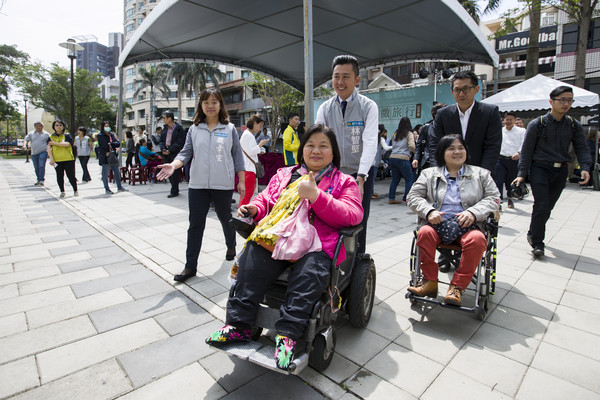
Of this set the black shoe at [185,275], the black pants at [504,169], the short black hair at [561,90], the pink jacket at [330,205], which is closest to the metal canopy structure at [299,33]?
the black pants at [504,169]

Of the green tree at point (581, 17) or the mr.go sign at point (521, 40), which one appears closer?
the green tree at point (581, 17)

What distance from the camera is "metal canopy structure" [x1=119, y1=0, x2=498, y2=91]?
25.0 ft

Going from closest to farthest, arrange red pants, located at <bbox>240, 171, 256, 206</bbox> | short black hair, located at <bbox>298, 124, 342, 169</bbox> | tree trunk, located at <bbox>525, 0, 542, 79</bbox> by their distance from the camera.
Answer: short black hair, located at <bbox>298, 124, 342, 169</bbox> → red pants, located at <bbox>240, 171, 256, 206</bbox> → tree trunk, located at <bbox>525, 0, 542, 79</bbox>

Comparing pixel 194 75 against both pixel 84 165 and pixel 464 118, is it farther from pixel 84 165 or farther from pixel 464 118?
pixel 464 118

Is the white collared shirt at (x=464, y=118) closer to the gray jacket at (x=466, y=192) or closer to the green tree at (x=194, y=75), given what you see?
the gray jacket at (x=466, y=192)

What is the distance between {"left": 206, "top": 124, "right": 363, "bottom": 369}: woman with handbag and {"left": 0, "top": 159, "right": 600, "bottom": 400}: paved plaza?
372mm

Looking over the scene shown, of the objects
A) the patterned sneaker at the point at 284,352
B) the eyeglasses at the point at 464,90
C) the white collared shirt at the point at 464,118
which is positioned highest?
the eyeglasses at the point at 464,90

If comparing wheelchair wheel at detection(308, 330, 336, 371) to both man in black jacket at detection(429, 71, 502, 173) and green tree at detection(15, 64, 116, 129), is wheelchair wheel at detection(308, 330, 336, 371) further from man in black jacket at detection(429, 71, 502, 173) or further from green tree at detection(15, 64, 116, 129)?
green tree at detection(15, 64, 116, 129)

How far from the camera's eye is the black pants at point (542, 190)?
13.7 ft

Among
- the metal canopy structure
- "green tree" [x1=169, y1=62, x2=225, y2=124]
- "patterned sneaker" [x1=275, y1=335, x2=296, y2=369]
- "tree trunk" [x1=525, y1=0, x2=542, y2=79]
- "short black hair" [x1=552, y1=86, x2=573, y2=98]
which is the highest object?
"green tree" [x1=169, y1=62, x2=225, y2=124]

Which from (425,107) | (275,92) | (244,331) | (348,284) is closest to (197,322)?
(244,331)

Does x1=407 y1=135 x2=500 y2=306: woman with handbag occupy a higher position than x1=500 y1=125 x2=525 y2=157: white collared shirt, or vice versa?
x1=500 y1=125 x2=525 y2=157: white collared shirt

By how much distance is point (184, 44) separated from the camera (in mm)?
9578

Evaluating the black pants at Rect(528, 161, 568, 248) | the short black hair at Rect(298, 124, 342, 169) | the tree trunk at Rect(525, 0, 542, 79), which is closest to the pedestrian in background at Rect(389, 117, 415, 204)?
the black pants at Rect(528, 161, 568, 248)
